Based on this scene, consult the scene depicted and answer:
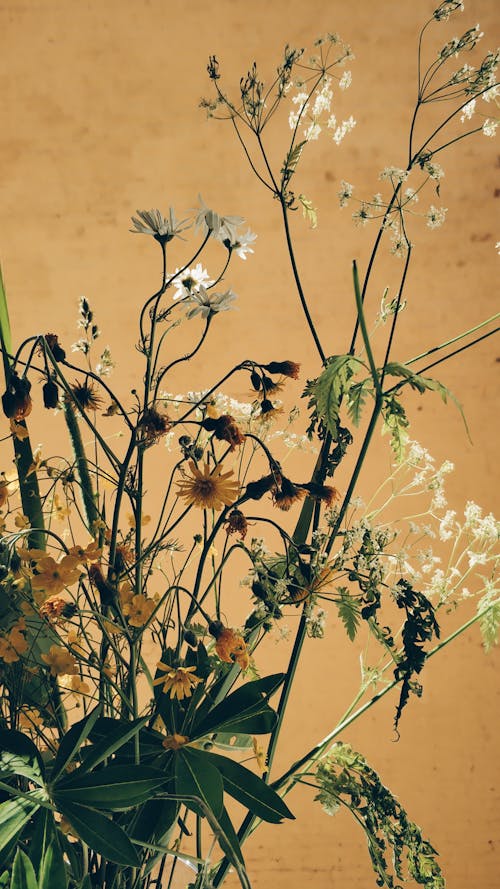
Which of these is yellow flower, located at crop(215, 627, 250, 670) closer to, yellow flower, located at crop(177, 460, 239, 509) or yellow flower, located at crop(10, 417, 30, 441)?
yellow flower, located at crop(177, 460, 239, 509)

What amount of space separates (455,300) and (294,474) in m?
0.41

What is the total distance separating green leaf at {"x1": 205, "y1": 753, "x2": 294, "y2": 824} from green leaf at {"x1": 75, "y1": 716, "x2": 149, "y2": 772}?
0.30ft

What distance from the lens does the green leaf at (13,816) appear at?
598 mm

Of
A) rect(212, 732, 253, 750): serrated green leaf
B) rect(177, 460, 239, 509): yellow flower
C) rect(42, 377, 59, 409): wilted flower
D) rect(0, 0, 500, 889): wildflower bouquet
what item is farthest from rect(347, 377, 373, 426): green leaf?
rect(212, 732, 253, 750): serrated green leaf

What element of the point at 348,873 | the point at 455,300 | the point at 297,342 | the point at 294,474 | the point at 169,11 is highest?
the point at 169,11

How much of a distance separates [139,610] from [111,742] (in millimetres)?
95

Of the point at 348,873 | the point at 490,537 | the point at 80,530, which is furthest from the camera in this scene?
the point at 348,873

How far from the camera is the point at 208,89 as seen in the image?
57.6 inches

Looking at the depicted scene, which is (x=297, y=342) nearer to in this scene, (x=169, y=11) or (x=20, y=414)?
(x=169, y=11)

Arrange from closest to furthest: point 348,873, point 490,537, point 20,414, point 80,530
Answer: point 20,414 < point 490,537 < point 80,530 < point 348,873

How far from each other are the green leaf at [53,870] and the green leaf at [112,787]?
33mm

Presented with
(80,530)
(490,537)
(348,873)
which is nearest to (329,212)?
(80,530)

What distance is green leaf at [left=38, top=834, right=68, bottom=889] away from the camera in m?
0.59

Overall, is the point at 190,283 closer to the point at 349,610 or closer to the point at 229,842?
the point at 349,610
